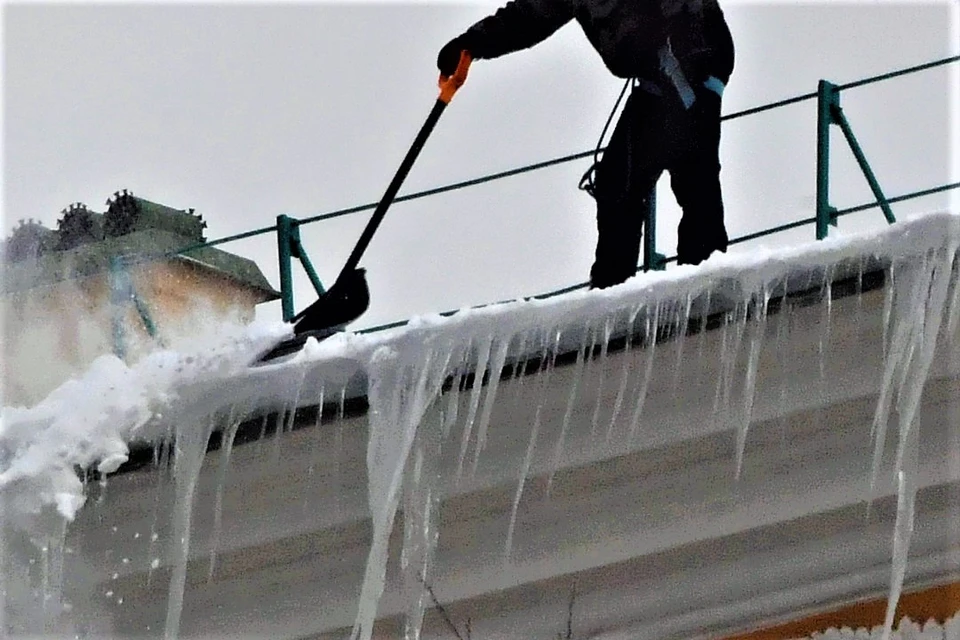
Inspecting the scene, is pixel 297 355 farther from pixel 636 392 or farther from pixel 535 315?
pixel 636 392

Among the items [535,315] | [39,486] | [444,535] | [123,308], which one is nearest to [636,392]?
[535,315]

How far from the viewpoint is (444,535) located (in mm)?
2330

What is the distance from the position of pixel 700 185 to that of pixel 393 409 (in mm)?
845

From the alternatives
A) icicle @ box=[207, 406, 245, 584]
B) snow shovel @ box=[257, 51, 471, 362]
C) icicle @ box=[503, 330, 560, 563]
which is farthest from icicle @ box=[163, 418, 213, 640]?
icicle @ box=[503, 330, 560, 563]

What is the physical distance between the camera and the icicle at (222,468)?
2.33 m

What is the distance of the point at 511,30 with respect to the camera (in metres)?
2.98

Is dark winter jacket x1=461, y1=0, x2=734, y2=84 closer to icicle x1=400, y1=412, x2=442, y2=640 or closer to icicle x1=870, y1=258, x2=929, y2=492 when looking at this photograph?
icicle x1=870, y1=258, x2=929, y2=492

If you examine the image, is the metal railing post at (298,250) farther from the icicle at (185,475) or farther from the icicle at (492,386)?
the icicle at (492,386)

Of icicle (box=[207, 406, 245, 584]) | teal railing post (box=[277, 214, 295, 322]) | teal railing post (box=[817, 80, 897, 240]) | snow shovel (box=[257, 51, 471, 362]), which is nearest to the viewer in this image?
icicle (box=[207, 406, 245, 584])

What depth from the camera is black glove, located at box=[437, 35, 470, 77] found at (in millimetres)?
2979

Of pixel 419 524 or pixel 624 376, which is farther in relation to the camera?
pixel 419 524

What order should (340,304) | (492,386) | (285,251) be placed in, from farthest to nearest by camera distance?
(285,251), (340,304), (492,386)

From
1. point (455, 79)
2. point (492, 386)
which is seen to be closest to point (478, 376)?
point (492, 386)

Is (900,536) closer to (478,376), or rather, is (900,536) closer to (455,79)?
(478,376)
